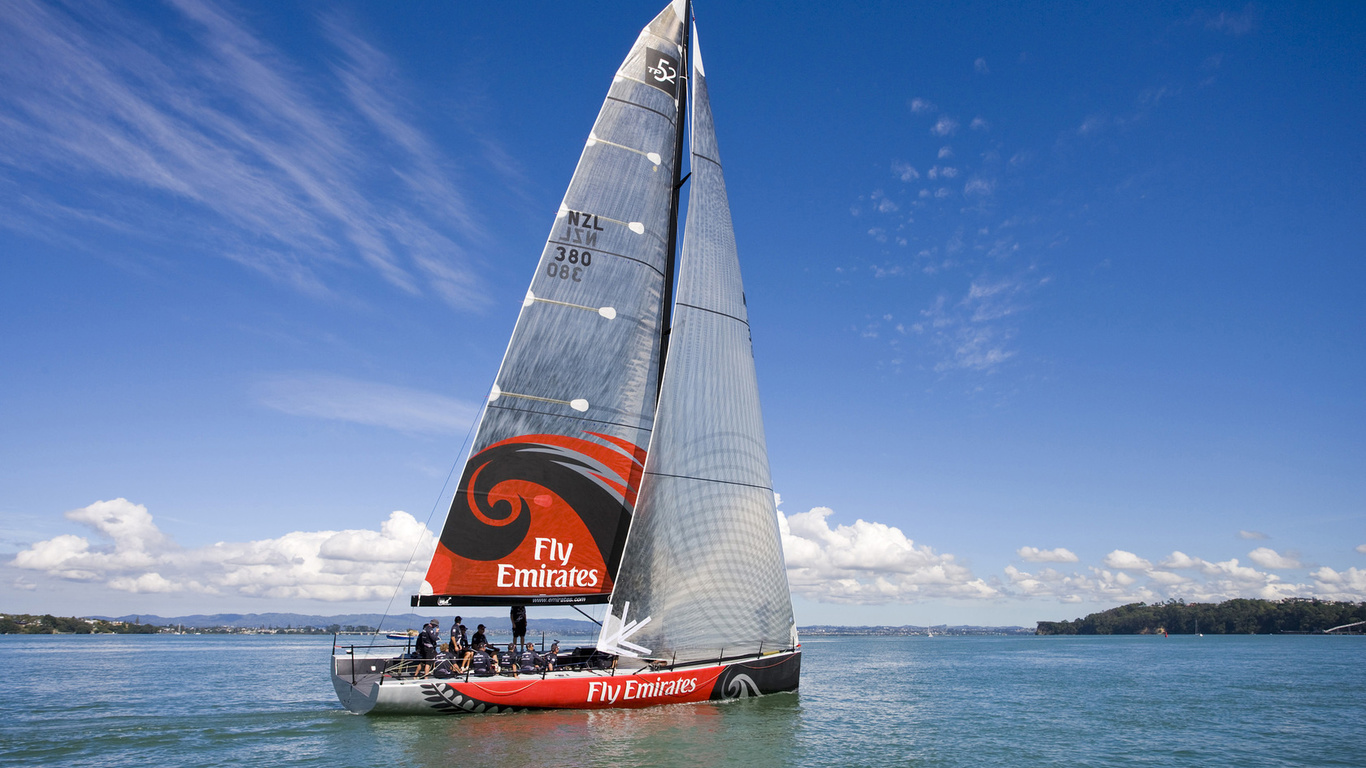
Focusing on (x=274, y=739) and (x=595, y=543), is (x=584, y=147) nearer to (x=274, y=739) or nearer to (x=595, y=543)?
(x=595, y=543)

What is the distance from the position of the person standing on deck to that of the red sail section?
1.24 feet

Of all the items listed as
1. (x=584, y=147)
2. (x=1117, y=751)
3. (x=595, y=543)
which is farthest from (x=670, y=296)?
(x=1117, y=751)

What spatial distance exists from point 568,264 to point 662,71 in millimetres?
5793

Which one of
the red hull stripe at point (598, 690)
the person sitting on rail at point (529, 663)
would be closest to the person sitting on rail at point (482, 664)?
the person sitting on rail at point (529, 663)

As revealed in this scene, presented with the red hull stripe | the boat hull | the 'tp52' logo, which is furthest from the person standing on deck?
the 'tp52' logo

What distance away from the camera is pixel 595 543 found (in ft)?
54.4

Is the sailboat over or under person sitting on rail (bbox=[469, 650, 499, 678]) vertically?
over

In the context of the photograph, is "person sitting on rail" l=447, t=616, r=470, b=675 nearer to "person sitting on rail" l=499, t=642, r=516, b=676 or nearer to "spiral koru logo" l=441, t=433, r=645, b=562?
"person sitting on rail" l=499, t=642, r=516, b=676

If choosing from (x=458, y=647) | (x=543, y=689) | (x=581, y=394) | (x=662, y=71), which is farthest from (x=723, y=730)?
(x=662, y=71)

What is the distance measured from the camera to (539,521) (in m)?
15.9

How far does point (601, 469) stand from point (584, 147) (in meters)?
7.28

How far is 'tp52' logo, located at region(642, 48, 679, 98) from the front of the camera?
60.1ft

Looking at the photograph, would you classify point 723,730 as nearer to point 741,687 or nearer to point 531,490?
point 741,687

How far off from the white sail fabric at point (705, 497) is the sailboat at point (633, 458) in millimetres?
36
